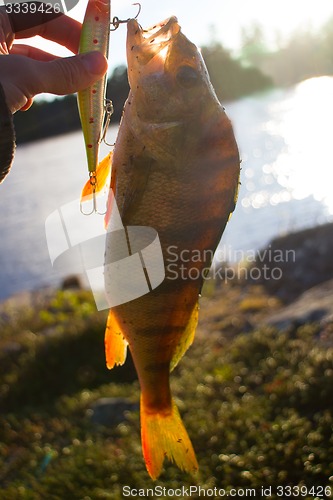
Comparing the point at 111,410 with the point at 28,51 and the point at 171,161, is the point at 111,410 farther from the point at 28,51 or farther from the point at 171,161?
the point at 171,161

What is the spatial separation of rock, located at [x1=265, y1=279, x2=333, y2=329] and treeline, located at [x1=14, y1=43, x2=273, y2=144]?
35.2 m

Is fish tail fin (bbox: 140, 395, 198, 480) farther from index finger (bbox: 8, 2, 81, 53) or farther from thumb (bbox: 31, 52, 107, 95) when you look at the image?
index finger (bbox: 8, 2, 81, 53)

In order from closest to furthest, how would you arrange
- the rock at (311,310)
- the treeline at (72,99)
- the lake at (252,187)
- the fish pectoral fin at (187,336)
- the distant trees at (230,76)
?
the fish pectoral fin at (187,336) < the rock at (311,310) < the lake at (252,187) < the distant trees at (230,76) < the treeline at (72,99)

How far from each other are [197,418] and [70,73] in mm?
4508

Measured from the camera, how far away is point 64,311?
46.6 feet

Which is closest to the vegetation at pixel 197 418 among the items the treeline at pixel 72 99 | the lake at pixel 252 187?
the lake at pixel 252 187

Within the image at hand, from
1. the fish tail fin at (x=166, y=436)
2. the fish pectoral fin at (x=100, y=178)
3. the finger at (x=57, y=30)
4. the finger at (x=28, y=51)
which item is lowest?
the fish tail fin at (x=166, y=436)

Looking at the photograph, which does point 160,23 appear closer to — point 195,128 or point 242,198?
point 195,128

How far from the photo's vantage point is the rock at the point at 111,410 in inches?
271

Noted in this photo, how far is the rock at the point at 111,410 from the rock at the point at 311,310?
8.10ft

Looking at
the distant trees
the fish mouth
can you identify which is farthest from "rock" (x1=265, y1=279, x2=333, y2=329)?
the distant trees

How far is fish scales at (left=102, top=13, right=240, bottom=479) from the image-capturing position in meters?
2.49

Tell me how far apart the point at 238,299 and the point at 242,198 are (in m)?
13.5

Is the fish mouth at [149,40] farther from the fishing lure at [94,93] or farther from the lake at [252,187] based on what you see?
the lake at [252,187]
